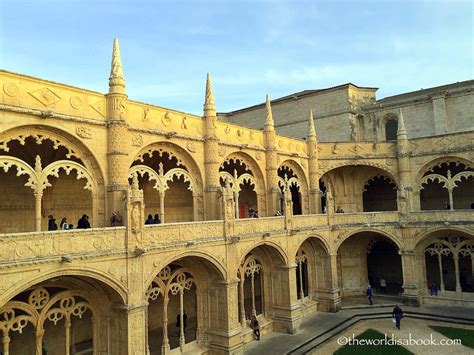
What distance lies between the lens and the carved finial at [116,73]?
15719 millimetres

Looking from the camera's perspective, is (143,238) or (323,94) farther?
(323,94)

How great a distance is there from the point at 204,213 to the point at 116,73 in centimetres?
808

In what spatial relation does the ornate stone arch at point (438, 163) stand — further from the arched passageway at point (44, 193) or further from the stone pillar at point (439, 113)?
the arched passageway at point (44, 193)

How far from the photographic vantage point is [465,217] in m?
24.3

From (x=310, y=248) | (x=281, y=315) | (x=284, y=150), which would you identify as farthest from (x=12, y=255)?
(x=310, y=248)

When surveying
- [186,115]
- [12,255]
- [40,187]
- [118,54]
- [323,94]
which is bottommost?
[12,255]

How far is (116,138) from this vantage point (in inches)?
610

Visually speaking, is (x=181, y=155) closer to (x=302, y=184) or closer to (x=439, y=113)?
(x=302, y=184)

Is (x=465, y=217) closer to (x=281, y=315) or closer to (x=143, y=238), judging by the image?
(x=281, y=315)

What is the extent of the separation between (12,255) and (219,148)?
39.1ft

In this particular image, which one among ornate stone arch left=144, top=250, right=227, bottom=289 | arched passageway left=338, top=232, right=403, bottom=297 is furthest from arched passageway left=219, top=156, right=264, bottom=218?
arched passageway left=338, top=232, right=403, bottom=297

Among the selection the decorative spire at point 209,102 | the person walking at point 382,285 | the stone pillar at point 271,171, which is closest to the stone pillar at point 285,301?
the stone pillar at point 271,171

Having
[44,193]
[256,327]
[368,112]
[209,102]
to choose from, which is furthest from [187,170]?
[368,112]

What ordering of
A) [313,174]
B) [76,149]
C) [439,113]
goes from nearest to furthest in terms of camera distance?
[76,149] < [313,174] < [439,113]
